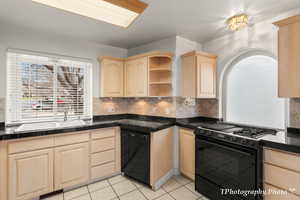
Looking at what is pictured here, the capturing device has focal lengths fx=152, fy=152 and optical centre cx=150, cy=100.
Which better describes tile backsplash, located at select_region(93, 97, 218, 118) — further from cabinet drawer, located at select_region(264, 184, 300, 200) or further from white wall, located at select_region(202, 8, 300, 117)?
cabinet drawer, located at select_region(264, 184, 300, 200)

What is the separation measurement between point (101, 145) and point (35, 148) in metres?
0.84

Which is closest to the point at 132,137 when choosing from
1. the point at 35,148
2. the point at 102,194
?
the point at 102,194

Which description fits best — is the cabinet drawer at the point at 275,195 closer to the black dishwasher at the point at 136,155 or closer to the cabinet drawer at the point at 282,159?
the cabinet drawer at the point at 282,159

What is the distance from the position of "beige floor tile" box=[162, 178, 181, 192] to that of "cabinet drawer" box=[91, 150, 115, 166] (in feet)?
3.07

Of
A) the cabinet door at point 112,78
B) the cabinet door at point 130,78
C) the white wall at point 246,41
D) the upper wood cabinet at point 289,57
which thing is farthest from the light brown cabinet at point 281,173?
the cabinet door at point 112,78

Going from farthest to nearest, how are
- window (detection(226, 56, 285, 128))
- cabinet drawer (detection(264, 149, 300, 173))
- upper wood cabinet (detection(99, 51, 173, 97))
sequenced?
upper wood cabinet (detection(99, 51, 173, 97)), window (detection(226, 56, 285, 128)), cabinet drawer (detection(264, 149, 300, 173))

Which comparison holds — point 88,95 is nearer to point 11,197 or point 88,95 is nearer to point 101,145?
point 101,145

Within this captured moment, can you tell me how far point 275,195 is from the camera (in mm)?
1444

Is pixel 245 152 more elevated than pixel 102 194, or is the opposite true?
pixel 245 152

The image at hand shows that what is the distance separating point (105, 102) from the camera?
304 cm

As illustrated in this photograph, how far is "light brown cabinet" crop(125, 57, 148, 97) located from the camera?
2611 mm

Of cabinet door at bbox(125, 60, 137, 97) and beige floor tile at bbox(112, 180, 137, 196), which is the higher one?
cabinet door at bbox(125, 60, 137, 97)

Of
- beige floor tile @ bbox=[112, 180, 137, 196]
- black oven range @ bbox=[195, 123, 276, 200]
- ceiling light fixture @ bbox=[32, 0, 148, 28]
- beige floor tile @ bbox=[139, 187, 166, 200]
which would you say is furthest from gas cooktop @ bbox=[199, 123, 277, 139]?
ceiling light fixture @ bbox=[32, 0, 148, 28]

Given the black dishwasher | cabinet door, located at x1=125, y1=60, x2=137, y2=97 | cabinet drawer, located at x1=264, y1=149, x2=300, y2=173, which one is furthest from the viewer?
cabinet door, located at x1=125, y1=60, x2=137, y2=97
